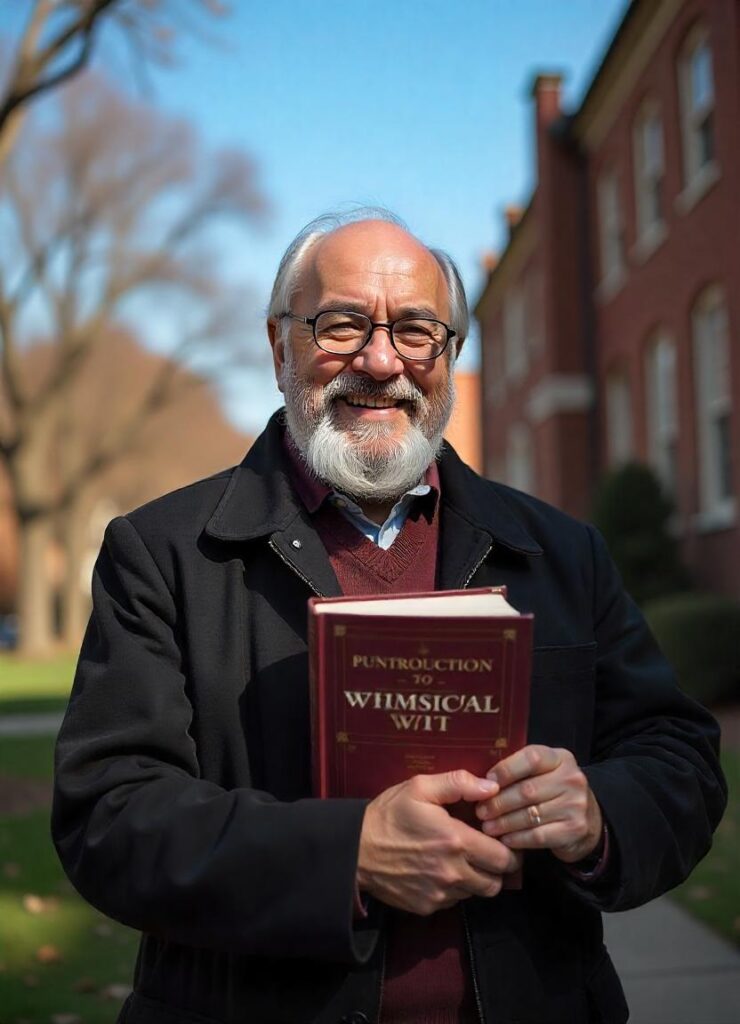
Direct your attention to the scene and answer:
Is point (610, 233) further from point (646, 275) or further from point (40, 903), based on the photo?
point (40, 903)

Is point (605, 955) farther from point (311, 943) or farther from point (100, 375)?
point (100, 375)

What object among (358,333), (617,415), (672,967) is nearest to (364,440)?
(358,333)

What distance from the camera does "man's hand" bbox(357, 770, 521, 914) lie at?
176 centimetres

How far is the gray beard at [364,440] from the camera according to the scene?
2.29 metres

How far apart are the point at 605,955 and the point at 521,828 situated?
0.56 meters

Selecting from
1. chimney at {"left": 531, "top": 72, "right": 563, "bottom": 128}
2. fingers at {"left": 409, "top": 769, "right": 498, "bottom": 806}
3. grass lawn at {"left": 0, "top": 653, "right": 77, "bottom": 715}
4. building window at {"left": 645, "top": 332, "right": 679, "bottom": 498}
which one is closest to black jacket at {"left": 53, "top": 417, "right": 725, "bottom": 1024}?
fingers at {"left": 409, "top": 769, "right": 498, "bottom": 806}

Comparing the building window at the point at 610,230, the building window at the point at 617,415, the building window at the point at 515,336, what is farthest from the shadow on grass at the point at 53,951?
Answer: the building window at the point at 515,336

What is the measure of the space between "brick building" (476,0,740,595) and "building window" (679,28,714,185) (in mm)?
25

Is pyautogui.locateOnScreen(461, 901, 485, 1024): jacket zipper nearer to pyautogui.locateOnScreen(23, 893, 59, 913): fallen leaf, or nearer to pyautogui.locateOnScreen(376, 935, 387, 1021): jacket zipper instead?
pyautogui.locateOnScreen(376, 935, 387, 1021): jacket zipper

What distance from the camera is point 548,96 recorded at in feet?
66.0

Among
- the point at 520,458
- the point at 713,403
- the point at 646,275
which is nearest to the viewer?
the point at 713,403

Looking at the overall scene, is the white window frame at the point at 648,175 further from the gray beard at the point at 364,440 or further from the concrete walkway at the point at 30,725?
the gray beard at the point at 364,440

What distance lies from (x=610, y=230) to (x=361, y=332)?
57.2 ft

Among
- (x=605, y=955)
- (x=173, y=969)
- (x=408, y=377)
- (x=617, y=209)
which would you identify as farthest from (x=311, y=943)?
(x=617, y=209)
